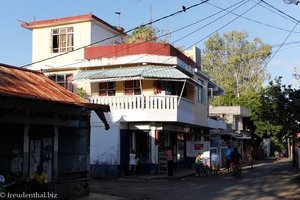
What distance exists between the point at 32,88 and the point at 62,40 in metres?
15.6

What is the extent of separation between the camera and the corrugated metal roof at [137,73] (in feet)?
78.0

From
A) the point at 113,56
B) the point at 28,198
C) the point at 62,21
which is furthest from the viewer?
the point at 62,21

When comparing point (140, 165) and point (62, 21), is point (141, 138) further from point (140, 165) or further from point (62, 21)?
point (62, 21)

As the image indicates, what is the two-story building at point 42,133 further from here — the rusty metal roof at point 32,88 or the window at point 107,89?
the window at point 107,89

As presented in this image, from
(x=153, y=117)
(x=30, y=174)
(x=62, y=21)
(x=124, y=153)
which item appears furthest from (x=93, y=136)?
(x=30, y=174)

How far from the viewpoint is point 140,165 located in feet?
84.1

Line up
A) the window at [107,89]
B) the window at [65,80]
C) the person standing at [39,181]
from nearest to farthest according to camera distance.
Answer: the person standing at [39,181] < the window at [107,89] < the window at [65,80]

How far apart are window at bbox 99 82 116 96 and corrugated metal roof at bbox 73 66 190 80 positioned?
118cm

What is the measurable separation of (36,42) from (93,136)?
817cm

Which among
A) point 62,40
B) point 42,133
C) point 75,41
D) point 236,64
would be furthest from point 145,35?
A: point 236,64

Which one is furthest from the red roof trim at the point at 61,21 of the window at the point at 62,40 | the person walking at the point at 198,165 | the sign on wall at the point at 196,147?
the person walking at the point at 198,165

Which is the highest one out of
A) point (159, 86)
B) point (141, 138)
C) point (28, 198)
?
point (159, 86)

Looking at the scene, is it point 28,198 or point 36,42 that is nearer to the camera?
point 28,198

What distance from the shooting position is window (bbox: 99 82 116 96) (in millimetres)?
26609
